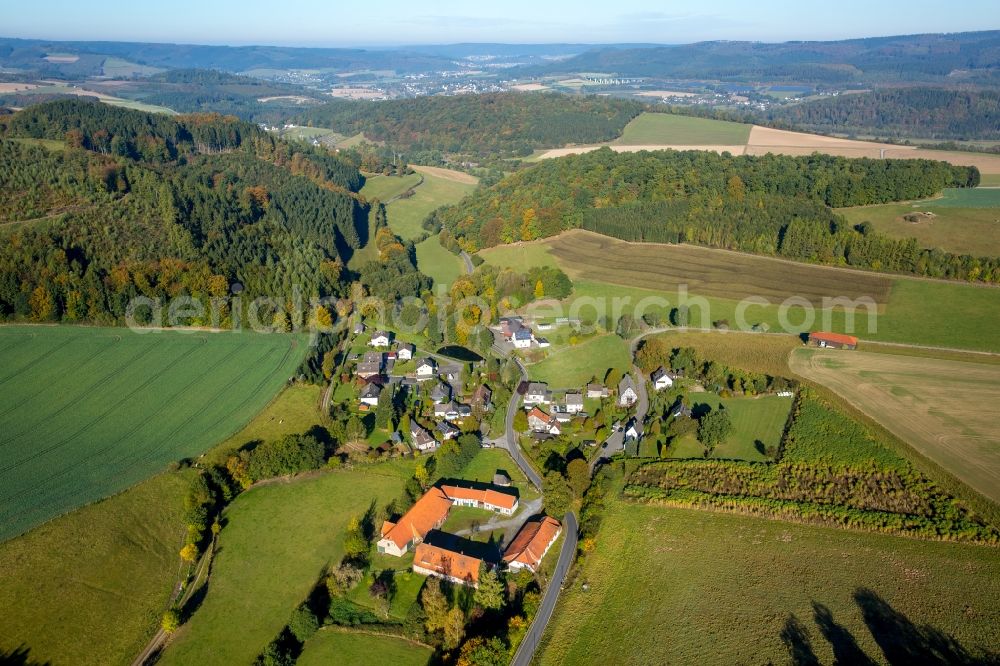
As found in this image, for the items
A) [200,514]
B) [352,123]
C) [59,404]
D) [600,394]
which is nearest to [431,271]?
[600,394]

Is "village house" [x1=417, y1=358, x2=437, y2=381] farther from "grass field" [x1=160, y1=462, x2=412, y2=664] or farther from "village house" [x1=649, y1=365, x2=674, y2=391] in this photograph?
"village house" [x1=649, y1=365, x2=674, y2=391]

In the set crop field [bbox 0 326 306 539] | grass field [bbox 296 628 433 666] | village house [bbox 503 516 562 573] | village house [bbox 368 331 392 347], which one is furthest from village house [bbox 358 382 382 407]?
grass field [bbox 296 628 433 666]

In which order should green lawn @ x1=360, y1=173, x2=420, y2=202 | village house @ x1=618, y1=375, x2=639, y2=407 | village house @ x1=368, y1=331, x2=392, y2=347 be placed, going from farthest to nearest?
green lawn @ x1=360, y1=173, x2=420, y2=202, village house @ x1=368, y1=331, x2=392, y2=347, village house @ x1=618, y1=375, x2=639, y2=407

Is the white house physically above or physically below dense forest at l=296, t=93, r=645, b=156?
below

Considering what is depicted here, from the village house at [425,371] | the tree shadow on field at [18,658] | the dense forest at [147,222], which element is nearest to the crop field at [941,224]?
the dense forest at [147,222]

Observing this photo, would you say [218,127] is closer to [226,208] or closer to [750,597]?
[226,208]

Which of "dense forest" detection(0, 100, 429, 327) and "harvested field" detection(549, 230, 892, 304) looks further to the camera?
"harvested field" detection(549, 230, 892, 304)

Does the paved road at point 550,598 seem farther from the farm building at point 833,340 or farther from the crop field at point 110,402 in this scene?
the farm building at point 833,340

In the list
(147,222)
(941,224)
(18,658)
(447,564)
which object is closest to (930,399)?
(447,564)
